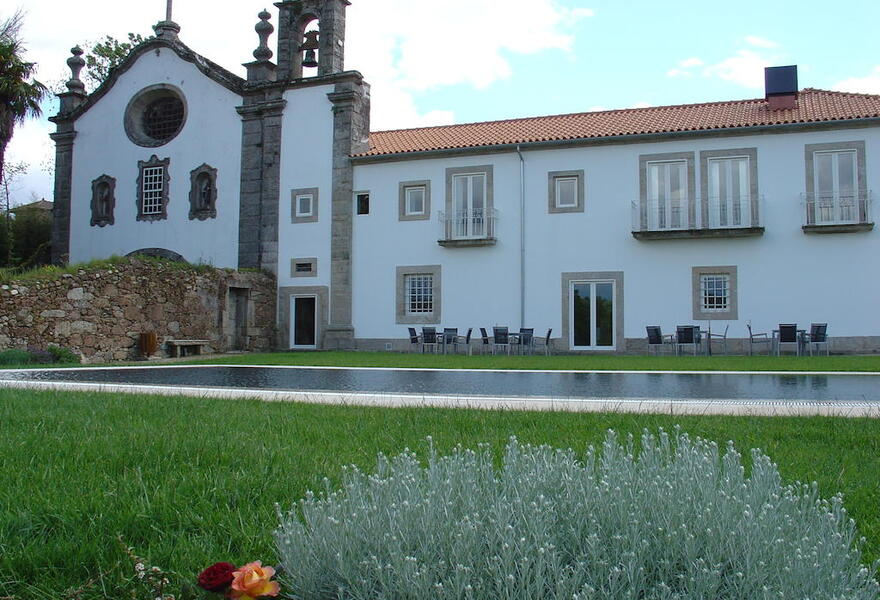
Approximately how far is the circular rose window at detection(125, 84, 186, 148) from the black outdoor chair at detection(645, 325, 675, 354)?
18371mm

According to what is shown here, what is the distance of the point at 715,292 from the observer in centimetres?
2195

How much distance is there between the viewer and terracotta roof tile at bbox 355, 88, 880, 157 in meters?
22.0

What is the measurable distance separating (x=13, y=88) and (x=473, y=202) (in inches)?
595

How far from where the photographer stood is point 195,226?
2756 centimetres

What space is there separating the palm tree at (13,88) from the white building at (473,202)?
3963 mm

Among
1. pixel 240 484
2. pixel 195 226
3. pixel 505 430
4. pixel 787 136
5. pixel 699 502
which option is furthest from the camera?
pixel 195 226

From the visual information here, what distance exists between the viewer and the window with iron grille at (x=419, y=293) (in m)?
24.5

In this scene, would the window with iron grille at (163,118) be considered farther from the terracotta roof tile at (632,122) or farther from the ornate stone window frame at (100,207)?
the terracotta roof tile at (632,122)

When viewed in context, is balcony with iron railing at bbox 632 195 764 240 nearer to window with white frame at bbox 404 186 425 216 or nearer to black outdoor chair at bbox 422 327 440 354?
black outdoor chair at bbox 422 327 440 354

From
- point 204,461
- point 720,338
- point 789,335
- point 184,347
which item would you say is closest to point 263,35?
point 184,347

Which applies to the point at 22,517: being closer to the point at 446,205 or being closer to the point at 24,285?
the point at 24,285

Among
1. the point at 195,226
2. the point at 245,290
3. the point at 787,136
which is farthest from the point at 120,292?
the point at 787,136

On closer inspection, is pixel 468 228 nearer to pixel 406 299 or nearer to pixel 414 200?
pixel 414 200

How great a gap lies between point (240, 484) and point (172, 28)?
94.7 ft
